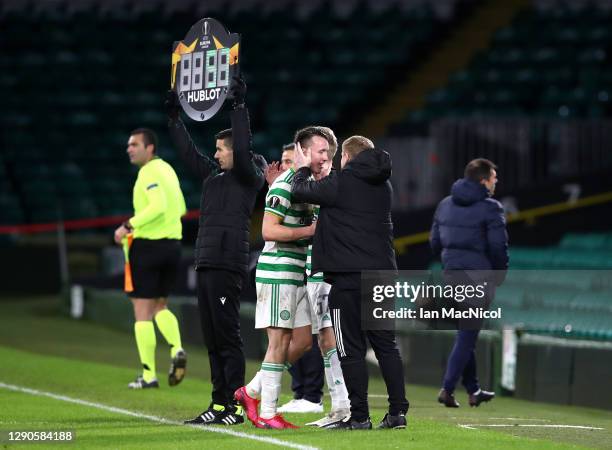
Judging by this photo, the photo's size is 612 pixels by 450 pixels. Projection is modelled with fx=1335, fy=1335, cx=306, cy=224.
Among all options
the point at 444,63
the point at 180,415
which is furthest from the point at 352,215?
the point at 444,63

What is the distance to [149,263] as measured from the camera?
10.8 metres

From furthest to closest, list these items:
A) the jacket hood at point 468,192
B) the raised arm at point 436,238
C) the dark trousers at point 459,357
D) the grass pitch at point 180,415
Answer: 1. the raised arm at point 436,238
2. the jacket hood at point 468,192
3. the dark trousers at point 459,357
4. the grass pitch at point 180,415

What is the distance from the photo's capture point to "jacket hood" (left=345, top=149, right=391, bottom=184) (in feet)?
25.3

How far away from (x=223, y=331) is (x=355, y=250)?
42.4 inches

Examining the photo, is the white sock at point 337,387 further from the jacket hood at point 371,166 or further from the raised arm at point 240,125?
the raised arm at point 240,125

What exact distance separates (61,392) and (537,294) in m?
5.39

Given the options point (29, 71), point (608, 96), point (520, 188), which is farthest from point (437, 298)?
point (29, 71)

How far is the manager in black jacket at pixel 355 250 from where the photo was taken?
300 inches

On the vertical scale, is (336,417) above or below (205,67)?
below

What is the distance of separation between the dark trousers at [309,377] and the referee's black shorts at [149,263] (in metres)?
1.76

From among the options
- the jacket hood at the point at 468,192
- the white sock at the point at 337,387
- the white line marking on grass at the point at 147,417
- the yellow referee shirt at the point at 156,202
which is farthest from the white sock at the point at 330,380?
the yellow referee shirt at the point at 156,202

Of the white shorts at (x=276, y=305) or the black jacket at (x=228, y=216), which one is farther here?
the black jacket at (x=228, y=216)

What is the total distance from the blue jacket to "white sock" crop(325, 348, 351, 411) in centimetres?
223

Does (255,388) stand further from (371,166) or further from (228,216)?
(371,166)
